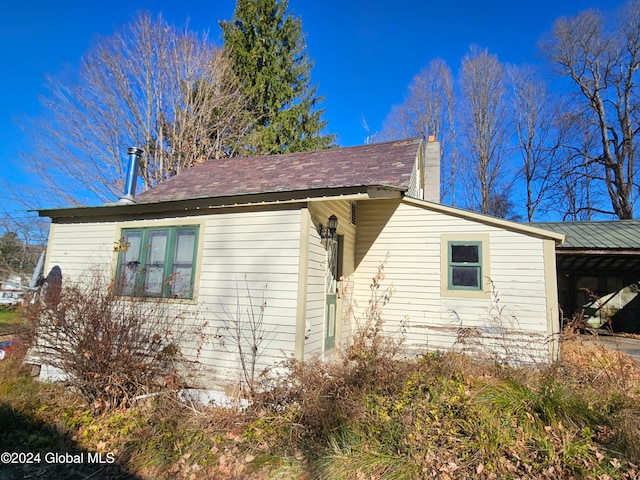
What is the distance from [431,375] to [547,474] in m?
1.67

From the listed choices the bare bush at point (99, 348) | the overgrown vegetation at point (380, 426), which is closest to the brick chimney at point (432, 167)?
the overgrown vegetation at point (380, 426)

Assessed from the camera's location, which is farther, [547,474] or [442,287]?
[442,287]

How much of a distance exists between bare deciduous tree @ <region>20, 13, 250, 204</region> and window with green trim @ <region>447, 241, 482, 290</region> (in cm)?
1474

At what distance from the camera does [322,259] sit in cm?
591

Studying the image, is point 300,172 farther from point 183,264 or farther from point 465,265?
point 465,265

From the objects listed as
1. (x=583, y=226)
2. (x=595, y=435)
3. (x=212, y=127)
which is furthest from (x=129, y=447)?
(x=212, y=127)

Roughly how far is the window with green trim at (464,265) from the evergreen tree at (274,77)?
13495 mm

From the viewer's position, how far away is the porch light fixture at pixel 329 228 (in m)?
5.85

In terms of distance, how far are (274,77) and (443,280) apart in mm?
16661

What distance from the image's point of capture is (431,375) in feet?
15.4

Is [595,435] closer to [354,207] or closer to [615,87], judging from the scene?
[354,207]

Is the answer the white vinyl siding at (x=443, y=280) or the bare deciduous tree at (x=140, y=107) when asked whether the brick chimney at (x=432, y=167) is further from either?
the bare deciduous tree at (x=140, y=107)

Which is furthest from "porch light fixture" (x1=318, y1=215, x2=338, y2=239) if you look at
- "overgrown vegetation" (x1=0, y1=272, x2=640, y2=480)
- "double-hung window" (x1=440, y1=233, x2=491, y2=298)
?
"double-hung window" (x1=440, y1=233, x2=491, y2=298)

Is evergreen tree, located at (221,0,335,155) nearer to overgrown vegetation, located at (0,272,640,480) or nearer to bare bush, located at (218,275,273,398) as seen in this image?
bare bush, located at (218,275,273,398)
